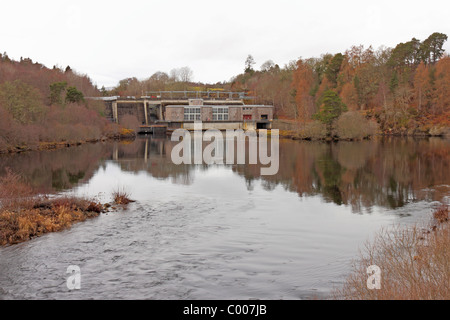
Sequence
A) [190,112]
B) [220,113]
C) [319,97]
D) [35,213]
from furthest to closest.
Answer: [220,113] → [190,112] → [319,97] → [35,213]

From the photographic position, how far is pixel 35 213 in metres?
16.5

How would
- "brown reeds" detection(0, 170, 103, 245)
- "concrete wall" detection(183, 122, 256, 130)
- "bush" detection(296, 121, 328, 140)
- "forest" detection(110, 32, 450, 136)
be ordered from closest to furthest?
"brown reeds" detection(0, 170, 103, 245)
"bush" detection(296, 121, 328, 140)
"forest" detection(110, 32, 450, 136)
"concrete wall" detection(183, 122, 256, 130)

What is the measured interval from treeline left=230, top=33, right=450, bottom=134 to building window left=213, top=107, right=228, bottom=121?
1024 cm

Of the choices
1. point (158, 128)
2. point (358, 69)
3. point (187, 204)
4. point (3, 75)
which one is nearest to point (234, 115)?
point (158, 128)

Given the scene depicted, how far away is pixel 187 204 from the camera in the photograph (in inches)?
819

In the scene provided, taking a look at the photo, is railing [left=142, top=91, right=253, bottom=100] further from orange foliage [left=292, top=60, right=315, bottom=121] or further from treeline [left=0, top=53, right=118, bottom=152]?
treeline [left=0, top=53, right=118, bottom=152]

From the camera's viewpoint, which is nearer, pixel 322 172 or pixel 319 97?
pixel 322 172

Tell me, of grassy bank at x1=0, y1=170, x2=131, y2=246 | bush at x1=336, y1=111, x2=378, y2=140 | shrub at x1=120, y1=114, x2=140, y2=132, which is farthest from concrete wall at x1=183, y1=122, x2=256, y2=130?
grassy bank at x1=0, y1=170, x2=131, y2=246

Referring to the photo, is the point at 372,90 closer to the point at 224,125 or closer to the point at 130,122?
the point at 224,125

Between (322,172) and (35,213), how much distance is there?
71.1 feet

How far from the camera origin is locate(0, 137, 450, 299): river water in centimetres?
1093

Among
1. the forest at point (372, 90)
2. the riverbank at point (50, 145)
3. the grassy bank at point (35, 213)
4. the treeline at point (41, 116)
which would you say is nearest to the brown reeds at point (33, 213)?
the grassy bank at point (35, 213)

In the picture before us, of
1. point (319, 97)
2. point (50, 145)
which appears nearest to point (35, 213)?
point (50, 145)
